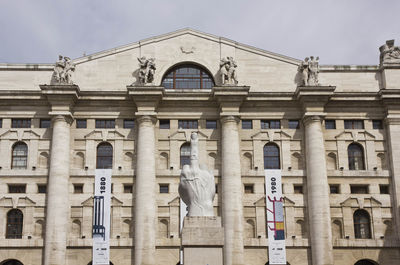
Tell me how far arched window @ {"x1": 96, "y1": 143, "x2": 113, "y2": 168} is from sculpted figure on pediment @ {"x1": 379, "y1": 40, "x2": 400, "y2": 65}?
22739 mm

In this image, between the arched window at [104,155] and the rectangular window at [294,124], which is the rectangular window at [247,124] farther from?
the arched window at [104,155]

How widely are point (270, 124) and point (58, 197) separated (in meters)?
16.9

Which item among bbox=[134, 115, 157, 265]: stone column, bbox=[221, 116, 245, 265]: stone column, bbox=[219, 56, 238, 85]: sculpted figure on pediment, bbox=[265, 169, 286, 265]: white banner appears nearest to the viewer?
bbox=[134, 115, 157, 265]: stone column

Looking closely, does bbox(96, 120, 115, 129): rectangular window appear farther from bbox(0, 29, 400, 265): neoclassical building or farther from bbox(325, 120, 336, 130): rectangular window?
bbox(325, 120, 336, 130): rectangular window

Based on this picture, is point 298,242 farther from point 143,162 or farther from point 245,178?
point 143,162

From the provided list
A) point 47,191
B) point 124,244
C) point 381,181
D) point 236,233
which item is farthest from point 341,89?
point 47,191

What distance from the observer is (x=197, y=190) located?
24.2 m

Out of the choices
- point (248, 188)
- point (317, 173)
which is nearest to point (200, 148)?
point (248, 188)

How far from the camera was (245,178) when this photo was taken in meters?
42.2

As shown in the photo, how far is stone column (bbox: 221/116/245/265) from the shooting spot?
39688 mm

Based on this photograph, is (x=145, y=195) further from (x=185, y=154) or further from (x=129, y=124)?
(x=129, y=124)

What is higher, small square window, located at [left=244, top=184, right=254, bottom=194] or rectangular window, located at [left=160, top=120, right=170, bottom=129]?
rectangular window, located at [left=160, top=120, right=170, bottom=129]

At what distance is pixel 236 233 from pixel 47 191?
14095 mm

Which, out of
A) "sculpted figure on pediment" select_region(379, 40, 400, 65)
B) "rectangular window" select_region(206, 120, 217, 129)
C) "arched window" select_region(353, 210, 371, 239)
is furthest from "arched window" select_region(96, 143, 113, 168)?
"sculpted figure on pediment" select_region(379, 40, 400, 65)
